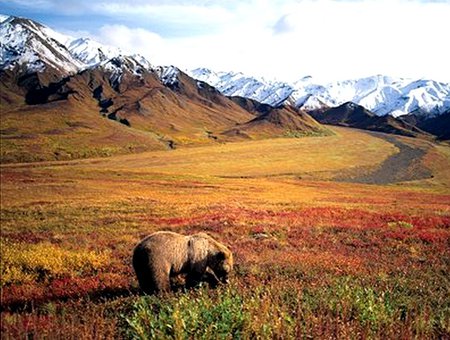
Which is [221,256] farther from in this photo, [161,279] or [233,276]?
[233,276]

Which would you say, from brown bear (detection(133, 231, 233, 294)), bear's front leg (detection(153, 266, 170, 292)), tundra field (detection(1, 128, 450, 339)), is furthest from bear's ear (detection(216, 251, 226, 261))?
bear's front leg (detection(153, 266, 170, 292))

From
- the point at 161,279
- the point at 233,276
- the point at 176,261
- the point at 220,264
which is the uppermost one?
the point at 176,261

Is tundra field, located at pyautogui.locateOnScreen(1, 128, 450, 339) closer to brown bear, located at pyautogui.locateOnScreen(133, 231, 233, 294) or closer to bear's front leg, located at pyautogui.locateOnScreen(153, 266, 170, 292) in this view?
bear's front leg, located at pyautogui.locateOnScreen(153, 266, 170, 292)

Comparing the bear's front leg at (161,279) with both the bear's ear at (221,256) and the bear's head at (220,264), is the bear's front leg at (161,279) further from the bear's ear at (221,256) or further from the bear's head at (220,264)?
the bear's ear at (221,256)

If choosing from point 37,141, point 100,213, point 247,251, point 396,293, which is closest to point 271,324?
point 396,293

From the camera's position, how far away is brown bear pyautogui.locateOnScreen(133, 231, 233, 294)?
10.4 meters

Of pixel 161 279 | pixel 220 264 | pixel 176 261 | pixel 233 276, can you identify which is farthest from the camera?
pixel 233 276

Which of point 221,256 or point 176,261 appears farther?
point 221,256

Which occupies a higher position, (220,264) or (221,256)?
(221,256)

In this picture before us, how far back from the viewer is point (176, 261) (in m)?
11.0

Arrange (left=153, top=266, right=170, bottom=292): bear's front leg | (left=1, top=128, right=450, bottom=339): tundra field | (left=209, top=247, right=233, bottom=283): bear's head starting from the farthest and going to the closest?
(left=209, top=247, right=233, bottom=283): bear's head
(left=153, top=266, right=170, bottom=292): bear's front leg
(left=1, top=128, right=450, bottom=339): tundra field

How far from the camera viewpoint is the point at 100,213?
32.2 meters

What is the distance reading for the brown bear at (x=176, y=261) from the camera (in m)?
10.4

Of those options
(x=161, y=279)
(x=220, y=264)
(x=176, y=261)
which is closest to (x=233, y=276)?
(x=220, y=264)
